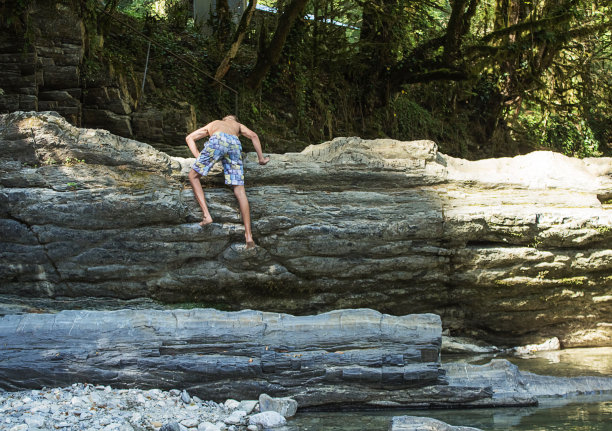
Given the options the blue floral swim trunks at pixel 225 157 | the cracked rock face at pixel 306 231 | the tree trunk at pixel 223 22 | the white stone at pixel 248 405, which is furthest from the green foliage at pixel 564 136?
the white stone at pixel 248 405

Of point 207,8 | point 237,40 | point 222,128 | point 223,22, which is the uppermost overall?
point 207,8

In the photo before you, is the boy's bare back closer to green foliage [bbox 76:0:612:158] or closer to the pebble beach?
the pebble beach

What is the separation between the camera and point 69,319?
6148mm

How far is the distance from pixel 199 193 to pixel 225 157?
0.58 m

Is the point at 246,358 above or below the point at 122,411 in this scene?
above

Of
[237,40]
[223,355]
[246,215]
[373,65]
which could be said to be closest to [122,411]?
[223,355]

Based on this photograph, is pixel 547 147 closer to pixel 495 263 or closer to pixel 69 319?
pixel 495 263

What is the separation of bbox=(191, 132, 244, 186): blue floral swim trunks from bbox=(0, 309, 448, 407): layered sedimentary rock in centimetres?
220

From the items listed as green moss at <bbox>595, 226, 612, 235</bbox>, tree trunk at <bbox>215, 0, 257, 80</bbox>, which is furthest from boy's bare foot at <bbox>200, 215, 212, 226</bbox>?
tree trunk at <bbox>215, 0, 257, 80</bbox>

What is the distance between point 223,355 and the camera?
6.08 metres

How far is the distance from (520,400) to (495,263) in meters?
2.34

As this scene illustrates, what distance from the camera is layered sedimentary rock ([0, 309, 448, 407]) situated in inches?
233

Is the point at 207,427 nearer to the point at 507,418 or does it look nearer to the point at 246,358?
the point at 246,358

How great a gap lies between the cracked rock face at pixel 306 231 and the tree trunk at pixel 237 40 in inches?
228
